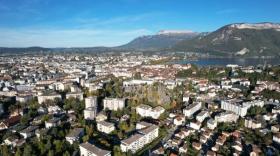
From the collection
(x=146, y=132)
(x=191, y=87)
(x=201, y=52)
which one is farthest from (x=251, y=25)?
(x=146, y=132)

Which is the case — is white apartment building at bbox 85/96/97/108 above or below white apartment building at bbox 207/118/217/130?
above

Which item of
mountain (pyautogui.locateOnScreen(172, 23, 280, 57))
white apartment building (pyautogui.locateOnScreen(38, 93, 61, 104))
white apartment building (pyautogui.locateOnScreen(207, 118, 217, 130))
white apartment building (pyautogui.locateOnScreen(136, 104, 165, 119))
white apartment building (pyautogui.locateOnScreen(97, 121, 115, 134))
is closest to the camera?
white apartment building (pyautogui.locateOnScreen(97, 121, 115, 134))

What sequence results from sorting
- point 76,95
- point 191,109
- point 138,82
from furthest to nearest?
point 138,82, point 76,95, point 191,109

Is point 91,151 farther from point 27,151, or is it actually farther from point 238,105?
point 238,105

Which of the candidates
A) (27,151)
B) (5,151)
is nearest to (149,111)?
(27,151)

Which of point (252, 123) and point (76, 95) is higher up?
point (76, 95)

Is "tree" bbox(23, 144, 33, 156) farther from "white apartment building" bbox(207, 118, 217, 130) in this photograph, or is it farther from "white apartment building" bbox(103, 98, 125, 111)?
"white apartment building" bbox(207, 118, 217, 130)

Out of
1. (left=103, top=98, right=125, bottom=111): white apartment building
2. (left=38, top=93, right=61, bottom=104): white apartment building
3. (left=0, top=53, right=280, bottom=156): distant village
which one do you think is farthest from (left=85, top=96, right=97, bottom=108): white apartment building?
(left=38, top=93, right=61, bottom=104): white apartment building

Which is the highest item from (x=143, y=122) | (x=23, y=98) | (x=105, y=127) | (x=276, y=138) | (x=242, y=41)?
(x=242, y=41)
